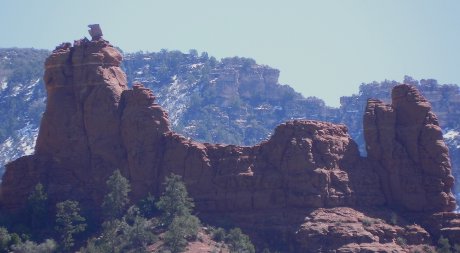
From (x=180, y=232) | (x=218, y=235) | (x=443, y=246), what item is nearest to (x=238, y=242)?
(x=218, y=235)

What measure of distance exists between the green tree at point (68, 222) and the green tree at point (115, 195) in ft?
6.80

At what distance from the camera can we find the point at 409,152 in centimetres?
8394

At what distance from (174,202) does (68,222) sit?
7.92 meters

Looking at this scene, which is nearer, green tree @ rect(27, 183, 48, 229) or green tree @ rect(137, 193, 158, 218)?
green tree @ rect(27, 183, 48, 229)

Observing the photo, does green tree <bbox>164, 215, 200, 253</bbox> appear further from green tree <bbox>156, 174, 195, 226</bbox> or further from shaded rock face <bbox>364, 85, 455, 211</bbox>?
shaded rock face <bbox>364, 85, 455, 211</bbox>

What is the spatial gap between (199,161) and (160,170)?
129 inches

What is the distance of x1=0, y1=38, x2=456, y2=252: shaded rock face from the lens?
81.1 m

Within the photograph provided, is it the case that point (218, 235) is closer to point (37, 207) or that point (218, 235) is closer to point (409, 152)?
point (37, 207)

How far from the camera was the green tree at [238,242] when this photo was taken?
76312 millimetres

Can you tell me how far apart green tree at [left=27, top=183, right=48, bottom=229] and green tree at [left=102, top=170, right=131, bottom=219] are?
454 cm

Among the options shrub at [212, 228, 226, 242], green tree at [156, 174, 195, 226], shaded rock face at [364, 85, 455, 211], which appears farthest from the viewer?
shaded rock face at [364, 85, 455, 211]

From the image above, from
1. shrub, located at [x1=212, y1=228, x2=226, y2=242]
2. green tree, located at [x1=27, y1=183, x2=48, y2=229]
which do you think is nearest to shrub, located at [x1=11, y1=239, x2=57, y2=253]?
green tree, located at [x1=27, y1=183, x2=48, y2=229]

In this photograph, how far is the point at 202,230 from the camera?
80.0 meters

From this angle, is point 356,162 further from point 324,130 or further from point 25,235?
point 25,235
